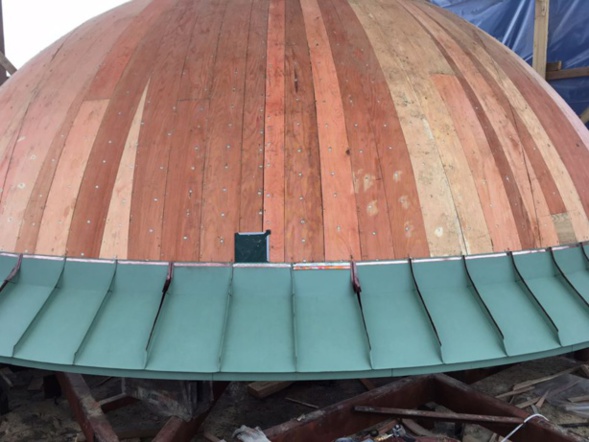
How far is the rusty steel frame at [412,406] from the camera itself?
2.87 metres

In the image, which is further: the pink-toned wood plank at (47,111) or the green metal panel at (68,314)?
the pink-toned wood plank at (47,111)

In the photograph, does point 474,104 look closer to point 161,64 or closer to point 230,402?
point 161,64

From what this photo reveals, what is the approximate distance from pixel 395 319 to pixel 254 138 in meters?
1.38

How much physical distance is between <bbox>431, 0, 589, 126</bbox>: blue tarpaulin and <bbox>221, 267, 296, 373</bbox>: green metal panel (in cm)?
→ 846

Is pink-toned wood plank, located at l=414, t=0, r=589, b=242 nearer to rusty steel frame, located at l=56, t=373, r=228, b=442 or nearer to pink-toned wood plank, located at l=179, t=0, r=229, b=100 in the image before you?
pink-toned wood plank, located at l=179, t=0, r=229, b=100

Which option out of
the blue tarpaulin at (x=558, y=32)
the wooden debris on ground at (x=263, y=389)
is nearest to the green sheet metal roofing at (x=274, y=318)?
the wooden debris on ground at (x=263, y=389)

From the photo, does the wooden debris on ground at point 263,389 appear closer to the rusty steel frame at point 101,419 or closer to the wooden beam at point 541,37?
the rusty steel frame at point 101,419

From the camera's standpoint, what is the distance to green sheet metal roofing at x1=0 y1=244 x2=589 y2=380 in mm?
2646

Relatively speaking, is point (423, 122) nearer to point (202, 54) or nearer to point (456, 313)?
point (456, 313)

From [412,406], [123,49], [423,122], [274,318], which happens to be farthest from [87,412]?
[423,122]

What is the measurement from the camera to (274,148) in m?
3.08

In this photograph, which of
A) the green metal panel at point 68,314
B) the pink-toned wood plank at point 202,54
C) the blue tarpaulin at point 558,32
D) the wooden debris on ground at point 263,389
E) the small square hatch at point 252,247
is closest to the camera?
the green metal panel at point 68,314

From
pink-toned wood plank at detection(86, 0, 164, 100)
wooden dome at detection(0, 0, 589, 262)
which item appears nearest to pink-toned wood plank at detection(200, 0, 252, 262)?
wooden dome at detection(0, 0, 589, 262)

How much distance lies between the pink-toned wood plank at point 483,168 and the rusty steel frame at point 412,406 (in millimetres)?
1031
